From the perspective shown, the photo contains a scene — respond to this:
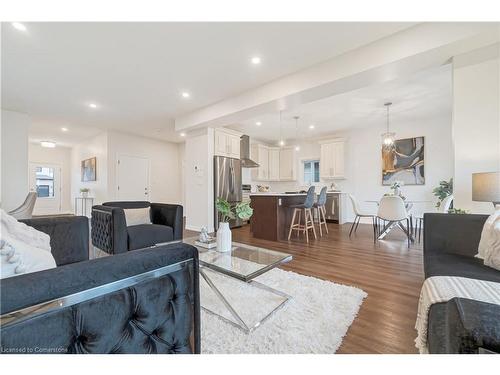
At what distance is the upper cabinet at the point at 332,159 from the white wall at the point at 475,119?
383 cm

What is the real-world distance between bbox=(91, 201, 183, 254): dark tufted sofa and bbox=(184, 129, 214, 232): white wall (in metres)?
1.71

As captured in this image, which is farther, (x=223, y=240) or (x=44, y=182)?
(x=44, y=182)

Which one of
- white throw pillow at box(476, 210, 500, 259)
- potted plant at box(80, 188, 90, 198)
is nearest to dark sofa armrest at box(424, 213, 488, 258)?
white throw pillow at box(476, 210, 500, 259)

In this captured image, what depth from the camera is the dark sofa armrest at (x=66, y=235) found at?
167cm

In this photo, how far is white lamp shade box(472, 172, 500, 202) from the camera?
177 centimetres

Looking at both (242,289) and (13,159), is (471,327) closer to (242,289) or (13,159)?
(242,289)

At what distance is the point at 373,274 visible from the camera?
2.40m

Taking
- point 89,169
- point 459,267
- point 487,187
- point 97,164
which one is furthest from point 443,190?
point 89,169

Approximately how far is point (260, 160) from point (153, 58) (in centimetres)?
460

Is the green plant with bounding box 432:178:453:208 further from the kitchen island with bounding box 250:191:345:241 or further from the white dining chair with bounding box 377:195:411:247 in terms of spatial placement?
the kitchen island with bounding box 250:191:345:241

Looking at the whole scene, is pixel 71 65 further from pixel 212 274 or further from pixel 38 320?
pixel 38 320

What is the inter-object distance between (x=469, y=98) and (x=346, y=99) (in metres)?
2.03

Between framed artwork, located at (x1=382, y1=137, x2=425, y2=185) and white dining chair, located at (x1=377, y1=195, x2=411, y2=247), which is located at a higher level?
framed artwork, located at (x1=382, y1=137, x2=425, y2=185)
